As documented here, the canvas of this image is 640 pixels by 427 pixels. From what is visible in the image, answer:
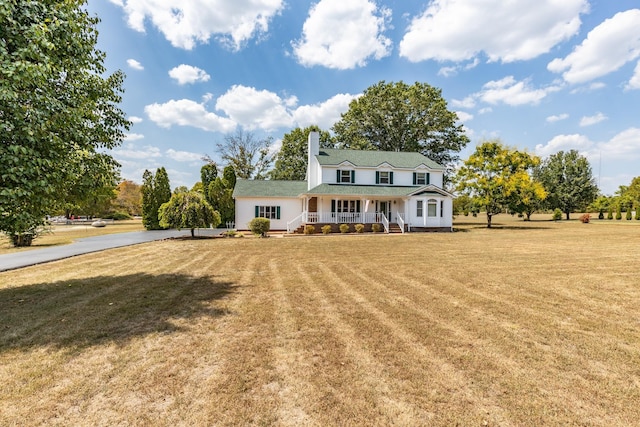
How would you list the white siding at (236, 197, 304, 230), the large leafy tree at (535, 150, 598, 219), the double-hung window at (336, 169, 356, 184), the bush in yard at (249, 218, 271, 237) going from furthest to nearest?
the large leafy tree at (535, 150, 598, 219) < the double-hung window at (336, 169, 356, 184) < the white siding at (236, 197, 304, 230) < the bush in yard at (249, 218, 271, 237)

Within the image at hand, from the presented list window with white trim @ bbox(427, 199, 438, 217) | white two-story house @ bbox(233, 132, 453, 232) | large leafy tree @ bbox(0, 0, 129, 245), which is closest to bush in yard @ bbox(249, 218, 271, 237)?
white two-story house @ bbox(233, 132, 453, 232)

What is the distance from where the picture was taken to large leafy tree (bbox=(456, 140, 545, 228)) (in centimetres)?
3042

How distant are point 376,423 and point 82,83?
944 centimetres

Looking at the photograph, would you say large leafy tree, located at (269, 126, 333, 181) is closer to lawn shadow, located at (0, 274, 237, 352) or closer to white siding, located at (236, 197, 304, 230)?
white siding, located at (236, 197, 304, 230)

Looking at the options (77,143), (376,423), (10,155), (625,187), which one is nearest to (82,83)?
(77,143)

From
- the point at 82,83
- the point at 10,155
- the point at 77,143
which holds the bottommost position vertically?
the point at 10,155

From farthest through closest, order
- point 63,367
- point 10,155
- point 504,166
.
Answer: point 504,166, point 10,155, point 63,367

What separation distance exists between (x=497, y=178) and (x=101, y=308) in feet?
110

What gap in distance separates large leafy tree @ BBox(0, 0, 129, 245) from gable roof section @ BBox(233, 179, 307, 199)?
61.7 ft

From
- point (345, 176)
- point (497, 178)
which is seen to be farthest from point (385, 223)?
point (497, 178)

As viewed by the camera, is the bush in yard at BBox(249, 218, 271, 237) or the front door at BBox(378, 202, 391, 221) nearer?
the bush in yard at BBox(249, 218, 271, 237)

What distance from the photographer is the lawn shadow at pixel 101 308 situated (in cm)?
480

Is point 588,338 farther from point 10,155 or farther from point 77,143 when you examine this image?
point 77,143

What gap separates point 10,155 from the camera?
17.5ft
